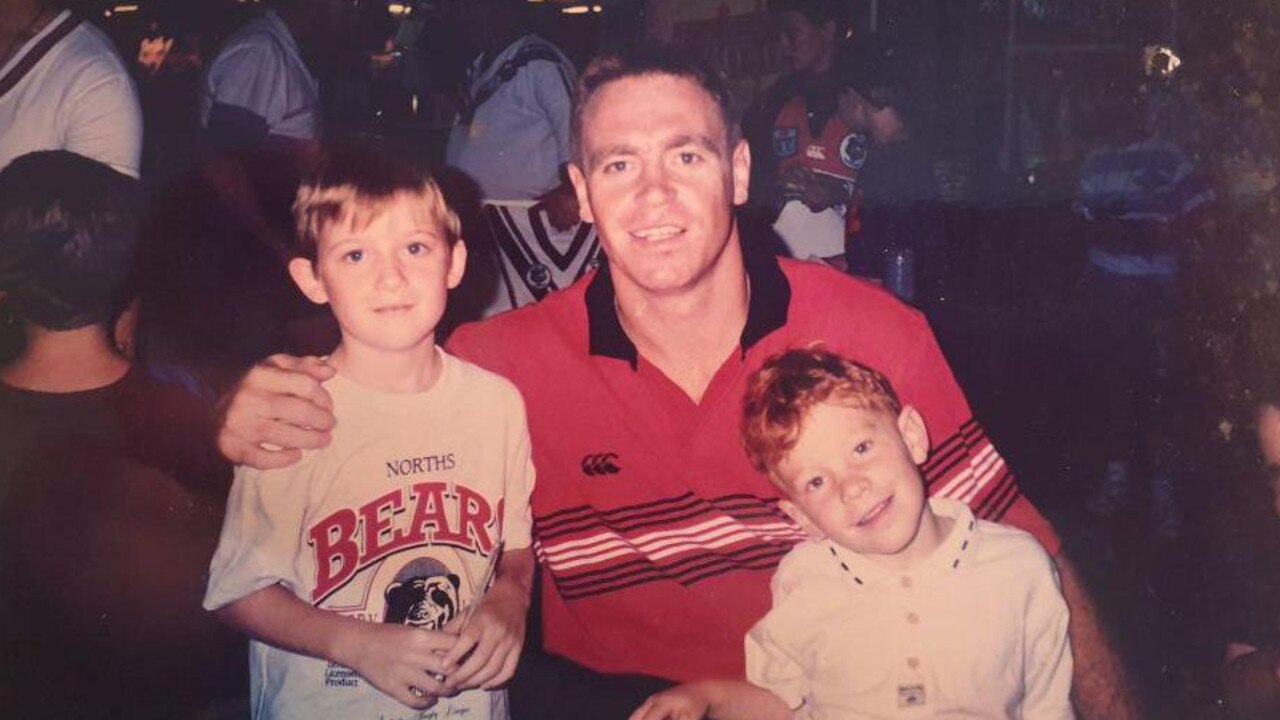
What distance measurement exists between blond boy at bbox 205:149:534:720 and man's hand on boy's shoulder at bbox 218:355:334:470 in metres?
0.02

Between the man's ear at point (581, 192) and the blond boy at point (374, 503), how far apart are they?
20 cm

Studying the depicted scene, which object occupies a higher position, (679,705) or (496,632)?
(496,632)

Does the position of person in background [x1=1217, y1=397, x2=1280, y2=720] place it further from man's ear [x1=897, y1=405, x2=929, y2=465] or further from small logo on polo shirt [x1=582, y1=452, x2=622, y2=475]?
small logo on polo shirt [x1=582, y1=452, x2=622, y2=475]

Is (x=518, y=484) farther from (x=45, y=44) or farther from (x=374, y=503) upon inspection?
(x=45, y=44)

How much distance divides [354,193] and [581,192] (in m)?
0.36

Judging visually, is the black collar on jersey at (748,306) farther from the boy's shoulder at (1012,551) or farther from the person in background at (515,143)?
the boy's shoulder at (1012,551)

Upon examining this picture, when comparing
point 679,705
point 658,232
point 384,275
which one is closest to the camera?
point 384,275

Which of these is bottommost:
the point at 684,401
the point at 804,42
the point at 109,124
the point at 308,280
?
the point at 684,401

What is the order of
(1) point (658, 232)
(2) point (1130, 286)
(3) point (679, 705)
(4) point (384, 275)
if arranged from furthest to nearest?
1. (2) point (1130, 286)
2. (3) point (679, 705)
3. (1) point (658, 232)
4. (4) point (384, 275)

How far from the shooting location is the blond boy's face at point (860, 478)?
64.9 inches

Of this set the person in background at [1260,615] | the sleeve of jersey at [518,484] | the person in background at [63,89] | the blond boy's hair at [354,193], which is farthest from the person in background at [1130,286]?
the person in background at [63,89]

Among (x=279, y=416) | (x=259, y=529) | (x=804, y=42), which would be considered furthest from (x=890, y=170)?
(x=259, y=529)

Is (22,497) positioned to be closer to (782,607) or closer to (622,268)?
(622,268)

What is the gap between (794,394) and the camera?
168 centimetres
